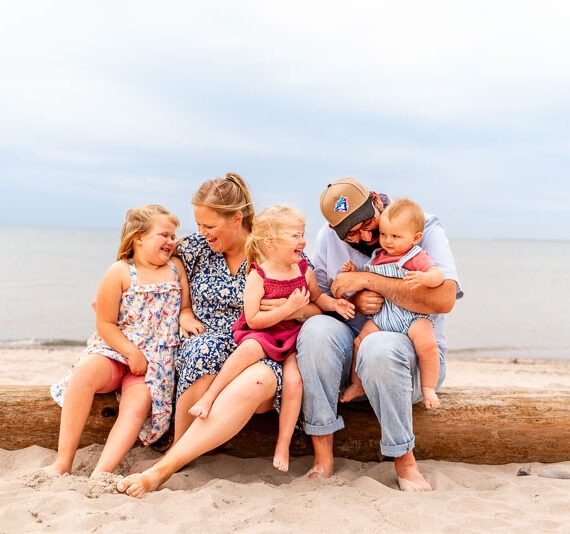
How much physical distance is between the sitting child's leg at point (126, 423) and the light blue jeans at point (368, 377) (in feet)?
3.12

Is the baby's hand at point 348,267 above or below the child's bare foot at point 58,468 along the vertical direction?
above

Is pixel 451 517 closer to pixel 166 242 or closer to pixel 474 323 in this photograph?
pixel 166 242

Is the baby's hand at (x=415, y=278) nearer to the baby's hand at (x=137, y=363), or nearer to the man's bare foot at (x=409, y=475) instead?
the man's bare foot at (x=409, y=475)

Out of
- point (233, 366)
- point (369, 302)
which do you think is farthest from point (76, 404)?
point (369, 302)

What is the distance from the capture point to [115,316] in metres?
3.78

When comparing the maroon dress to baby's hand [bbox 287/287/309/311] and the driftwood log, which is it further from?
the driftwood log

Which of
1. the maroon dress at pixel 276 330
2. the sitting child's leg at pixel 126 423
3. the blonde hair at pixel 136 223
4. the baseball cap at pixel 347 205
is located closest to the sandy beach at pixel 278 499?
the sitting child's leg at pixel 126 423

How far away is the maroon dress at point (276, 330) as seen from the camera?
3.54m

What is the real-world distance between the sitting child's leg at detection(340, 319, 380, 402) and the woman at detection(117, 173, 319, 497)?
0.34 m

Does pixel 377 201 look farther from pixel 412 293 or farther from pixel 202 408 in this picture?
pixel 202 408

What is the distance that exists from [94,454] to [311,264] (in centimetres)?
180

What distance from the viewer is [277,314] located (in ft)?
11.7

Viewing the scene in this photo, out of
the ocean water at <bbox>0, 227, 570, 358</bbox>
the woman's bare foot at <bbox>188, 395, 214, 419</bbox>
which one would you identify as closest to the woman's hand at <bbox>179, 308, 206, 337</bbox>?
the woman's bare foot at <bbox>188, 395, 214, 419</bbox>

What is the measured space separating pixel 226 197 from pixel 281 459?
160 cm
